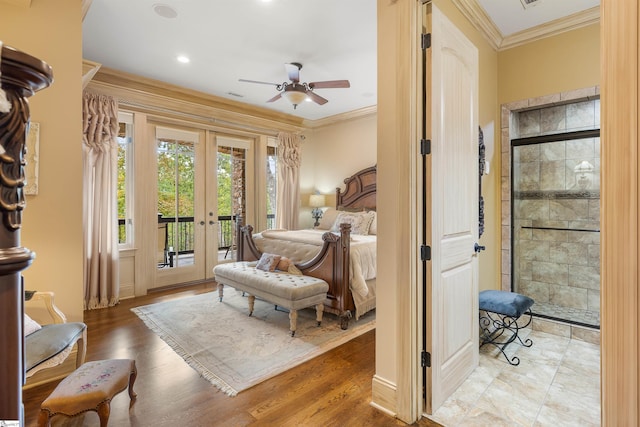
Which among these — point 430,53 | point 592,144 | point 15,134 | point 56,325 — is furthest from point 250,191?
point 15,134

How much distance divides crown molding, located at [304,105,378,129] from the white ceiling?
1.03m

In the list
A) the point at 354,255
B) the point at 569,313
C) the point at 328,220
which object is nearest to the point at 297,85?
the point at 354,255

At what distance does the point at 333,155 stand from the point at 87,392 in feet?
16.9

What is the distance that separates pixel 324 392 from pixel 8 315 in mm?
1982

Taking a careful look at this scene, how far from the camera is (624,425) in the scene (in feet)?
3.19

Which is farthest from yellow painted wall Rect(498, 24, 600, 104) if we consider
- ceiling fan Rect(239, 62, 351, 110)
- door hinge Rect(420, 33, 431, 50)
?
door hinge Rect(420, 33, 431, 50)

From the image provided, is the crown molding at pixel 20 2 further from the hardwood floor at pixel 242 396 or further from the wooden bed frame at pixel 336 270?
the wooden bed frame at pixel 336 270

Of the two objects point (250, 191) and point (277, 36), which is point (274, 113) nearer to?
point (250, 191)

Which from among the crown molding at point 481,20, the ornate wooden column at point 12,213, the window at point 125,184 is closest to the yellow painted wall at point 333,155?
the crown molding at point 481,20

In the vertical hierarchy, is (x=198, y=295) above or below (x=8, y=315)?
below

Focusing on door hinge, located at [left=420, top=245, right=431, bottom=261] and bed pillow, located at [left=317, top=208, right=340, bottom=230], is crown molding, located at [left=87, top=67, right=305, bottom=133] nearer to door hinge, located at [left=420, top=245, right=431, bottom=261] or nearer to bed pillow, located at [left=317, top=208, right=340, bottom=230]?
bed pillow, located at [left=317, top=208, right=340, bottom=230]

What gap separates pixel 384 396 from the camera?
6.15 ft

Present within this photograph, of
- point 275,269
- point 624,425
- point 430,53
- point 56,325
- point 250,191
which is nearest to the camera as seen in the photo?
point 624,425

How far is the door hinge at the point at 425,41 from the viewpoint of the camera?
1.79 m
